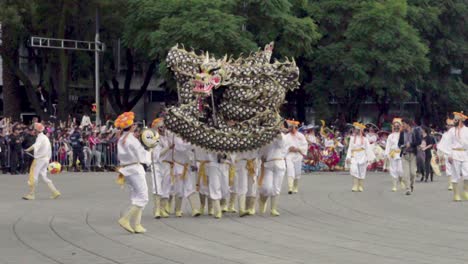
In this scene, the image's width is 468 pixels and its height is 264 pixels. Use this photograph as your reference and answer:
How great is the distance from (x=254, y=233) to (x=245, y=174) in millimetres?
3376

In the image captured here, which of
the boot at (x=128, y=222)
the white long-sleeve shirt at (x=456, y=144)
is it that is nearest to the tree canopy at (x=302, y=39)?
the white long-sleeve shirt at (x=456, y=144)

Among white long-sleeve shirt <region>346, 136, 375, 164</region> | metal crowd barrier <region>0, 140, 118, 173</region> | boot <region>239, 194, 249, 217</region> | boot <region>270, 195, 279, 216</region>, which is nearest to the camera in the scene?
boot <region>239, 194, 249, 217</region>

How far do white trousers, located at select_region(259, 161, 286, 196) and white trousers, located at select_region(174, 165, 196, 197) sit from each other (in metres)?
1.46

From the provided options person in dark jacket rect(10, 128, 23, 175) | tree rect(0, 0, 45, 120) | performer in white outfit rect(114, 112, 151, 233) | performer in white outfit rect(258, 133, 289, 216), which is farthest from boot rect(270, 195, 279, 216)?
tree rect(0, 0, 45, 120)

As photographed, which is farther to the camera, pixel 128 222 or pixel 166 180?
pixel 166 180

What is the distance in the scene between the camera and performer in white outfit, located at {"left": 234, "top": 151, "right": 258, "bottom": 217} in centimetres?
1986

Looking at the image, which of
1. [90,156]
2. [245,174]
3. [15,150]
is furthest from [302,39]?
[245,174]

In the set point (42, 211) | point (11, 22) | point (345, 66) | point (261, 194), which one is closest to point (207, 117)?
point (261, 194)

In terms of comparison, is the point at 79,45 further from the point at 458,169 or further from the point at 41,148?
the point at 458,169

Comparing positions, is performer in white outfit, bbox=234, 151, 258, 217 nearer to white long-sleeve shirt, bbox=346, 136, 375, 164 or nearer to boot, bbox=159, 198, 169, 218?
boot, bbox=159, 198, 169, 218

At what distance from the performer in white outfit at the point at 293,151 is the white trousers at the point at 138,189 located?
9996 millimetres

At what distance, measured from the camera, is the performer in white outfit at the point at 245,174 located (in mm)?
19859

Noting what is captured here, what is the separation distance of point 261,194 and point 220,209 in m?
1.12

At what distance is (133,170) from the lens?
16.9 m
